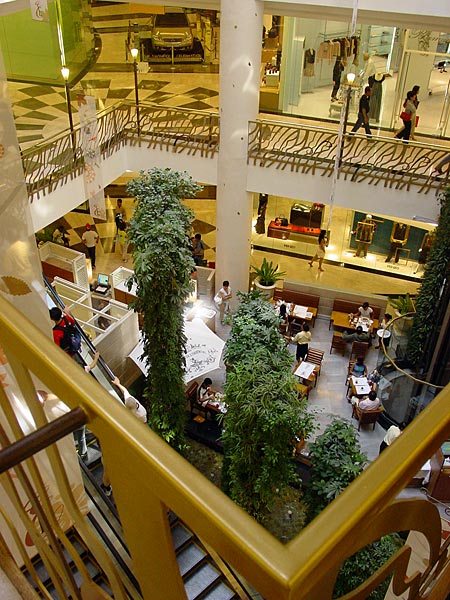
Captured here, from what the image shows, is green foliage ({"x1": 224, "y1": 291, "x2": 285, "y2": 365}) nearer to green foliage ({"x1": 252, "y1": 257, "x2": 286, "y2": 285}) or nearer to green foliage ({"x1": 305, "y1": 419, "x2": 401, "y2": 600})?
green foliage ({"x1": 305, "y1": 419, "x2": 401, "y2": 600})

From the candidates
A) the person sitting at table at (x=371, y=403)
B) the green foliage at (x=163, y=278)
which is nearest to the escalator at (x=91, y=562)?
the green foliage at (x=163, y=278)

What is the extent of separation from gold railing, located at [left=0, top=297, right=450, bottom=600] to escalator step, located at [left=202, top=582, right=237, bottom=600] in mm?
4641

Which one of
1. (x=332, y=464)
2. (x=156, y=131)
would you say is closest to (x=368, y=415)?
(x=332, y=464)

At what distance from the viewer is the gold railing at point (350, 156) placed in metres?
10.1

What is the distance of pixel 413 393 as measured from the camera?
30.3ft

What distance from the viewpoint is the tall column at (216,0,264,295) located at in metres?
9.92

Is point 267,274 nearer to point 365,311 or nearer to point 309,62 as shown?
point 365,311

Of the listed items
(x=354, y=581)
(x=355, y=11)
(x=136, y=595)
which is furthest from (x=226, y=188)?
(x=136, y=595)

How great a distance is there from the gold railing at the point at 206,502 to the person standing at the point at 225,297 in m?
10.9

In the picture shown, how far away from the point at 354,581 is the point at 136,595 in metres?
2.80

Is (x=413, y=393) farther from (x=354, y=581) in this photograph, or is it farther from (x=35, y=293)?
(x=35, y=293)

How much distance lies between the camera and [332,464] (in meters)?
6.34

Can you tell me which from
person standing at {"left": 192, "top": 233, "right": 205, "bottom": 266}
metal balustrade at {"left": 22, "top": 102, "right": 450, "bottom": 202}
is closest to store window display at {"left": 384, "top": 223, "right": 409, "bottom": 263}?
metal balustrade at {"left": 22, "top": 102, "right": 450, "bottom": 202}

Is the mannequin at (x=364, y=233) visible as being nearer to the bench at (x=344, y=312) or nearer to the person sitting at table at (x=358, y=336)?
the bench at (x=344, y=312)
